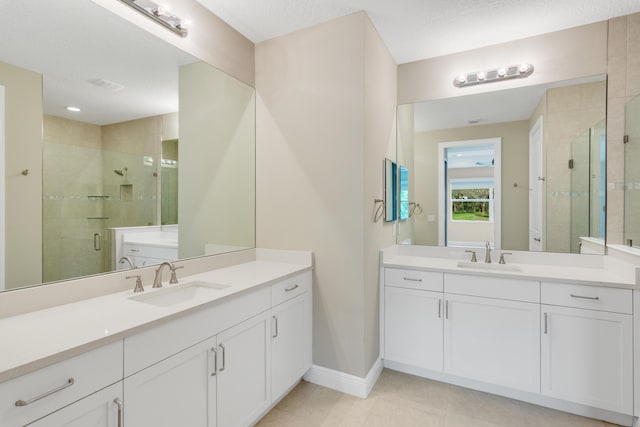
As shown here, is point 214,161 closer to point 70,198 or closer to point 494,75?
point 70,198

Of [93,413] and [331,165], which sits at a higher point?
[331,165]

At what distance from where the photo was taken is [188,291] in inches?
70.6

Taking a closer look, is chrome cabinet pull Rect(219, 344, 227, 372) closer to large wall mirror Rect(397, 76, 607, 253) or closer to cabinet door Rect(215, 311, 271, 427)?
cabinet door Rect(215, 311, 271, 427)

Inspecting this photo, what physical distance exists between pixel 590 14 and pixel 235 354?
10.00 ft

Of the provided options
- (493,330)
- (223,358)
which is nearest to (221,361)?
(223,358)

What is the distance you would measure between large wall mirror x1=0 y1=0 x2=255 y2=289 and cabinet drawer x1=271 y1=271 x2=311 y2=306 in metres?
0.59

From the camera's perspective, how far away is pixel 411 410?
6.43 ft

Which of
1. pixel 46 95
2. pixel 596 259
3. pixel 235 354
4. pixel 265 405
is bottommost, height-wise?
pixel 265 405

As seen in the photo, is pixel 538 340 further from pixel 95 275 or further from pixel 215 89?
pixel 215 89

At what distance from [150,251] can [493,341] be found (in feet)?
7.33

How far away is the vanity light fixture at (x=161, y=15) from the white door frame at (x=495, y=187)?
2110mm

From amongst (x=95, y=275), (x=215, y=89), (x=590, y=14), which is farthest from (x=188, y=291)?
(x=590, y=14)

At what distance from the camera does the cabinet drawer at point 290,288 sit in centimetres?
187

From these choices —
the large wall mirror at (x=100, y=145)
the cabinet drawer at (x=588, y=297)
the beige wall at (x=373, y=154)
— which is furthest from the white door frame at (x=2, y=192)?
the cabinet drawer at (x=588, y=297)
